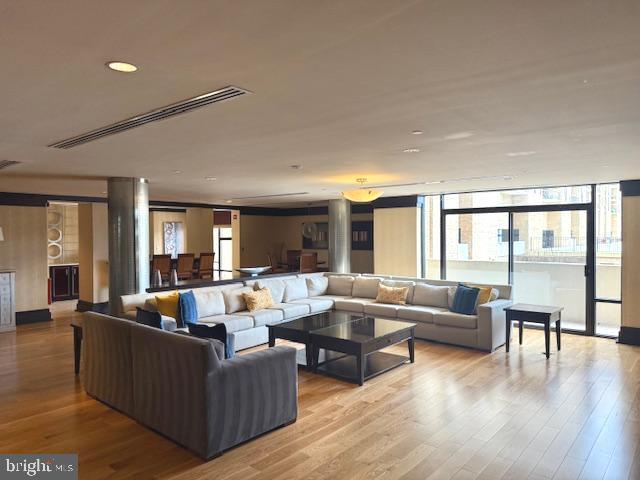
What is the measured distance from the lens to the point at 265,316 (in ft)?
20.9

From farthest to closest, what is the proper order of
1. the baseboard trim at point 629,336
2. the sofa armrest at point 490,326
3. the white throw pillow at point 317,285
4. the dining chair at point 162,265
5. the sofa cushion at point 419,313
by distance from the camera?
the dining chair at point 162,265 < the white throw pillow at point 317,285 < the sofa cushion at point 419,313 < the baseboard trim at point 629,336 < the sofa armrest at point 490,326

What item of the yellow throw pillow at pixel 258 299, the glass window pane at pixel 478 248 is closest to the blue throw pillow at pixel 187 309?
the yellow throw pillow at pixel 258 299


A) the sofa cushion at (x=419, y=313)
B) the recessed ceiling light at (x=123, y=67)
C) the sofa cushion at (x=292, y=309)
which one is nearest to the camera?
the recessed ceiling light at (x=123, y=67)

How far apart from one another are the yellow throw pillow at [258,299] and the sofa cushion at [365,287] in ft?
5.87

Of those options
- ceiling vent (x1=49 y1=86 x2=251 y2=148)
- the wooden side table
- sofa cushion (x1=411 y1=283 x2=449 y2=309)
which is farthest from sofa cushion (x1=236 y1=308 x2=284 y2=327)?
ceiling vent (x1=49 y1=86 x2=251 y2=148)

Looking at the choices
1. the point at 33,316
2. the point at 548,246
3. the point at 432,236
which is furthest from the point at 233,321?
the point at 548,246

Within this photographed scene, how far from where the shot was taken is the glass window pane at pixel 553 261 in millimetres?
7129

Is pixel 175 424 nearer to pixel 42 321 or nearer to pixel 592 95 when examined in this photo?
pixel 592 95

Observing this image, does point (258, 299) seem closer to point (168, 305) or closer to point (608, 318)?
point (168, 305)

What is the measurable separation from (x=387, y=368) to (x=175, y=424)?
104 inches

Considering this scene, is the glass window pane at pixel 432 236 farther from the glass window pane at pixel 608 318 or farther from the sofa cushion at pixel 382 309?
the glass window pane at pixel 608 318

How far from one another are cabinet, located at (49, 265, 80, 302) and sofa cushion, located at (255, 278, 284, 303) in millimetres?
5917

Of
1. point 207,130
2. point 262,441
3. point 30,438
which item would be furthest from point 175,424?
point 207,130

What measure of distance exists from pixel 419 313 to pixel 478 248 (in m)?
2.43
